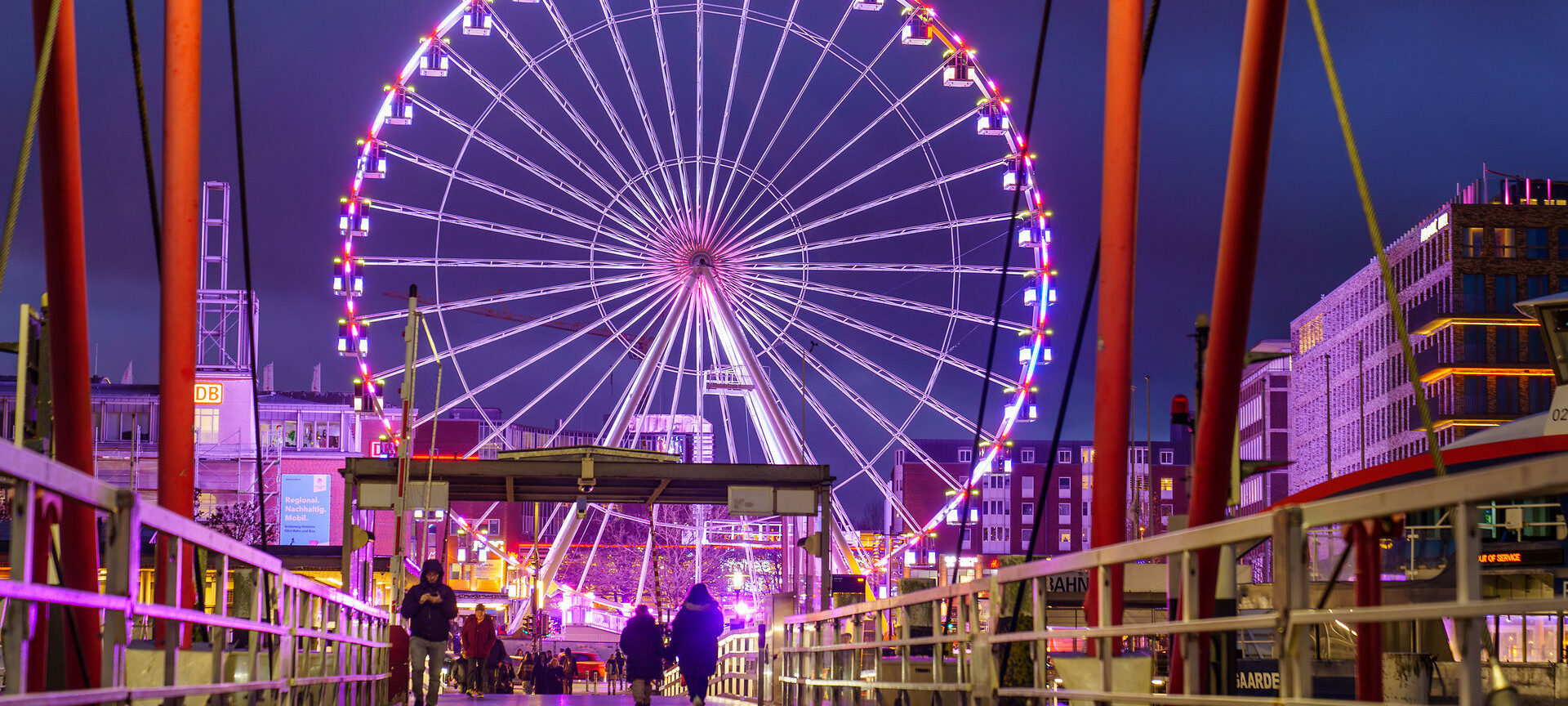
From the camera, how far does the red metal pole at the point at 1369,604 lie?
5379mm

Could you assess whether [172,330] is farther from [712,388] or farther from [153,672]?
[712,388]

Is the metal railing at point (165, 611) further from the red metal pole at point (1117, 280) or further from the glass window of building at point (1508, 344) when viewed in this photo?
the glass window of building at point (1508, 344)

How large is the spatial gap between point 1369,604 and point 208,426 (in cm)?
11208

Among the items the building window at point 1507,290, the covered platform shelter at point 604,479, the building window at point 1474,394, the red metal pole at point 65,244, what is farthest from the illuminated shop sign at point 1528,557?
the building window at point 1507,290

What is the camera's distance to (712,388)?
1513 inches

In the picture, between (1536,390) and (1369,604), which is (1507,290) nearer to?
(1536,390)

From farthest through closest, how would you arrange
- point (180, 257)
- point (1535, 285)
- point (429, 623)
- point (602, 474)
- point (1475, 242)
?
1. point (1535, 285)
2. point (1475, 242)
3. point (602, 474)
4. point (429, 623)
5. point (180, 257)

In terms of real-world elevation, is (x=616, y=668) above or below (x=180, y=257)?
below

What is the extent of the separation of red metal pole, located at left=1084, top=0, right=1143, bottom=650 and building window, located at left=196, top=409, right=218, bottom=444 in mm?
105398

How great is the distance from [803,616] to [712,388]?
20013 mm

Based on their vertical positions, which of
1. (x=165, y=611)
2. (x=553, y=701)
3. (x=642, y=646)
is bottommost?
(x=553, y=701)

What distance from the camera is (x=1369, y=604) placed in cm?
557

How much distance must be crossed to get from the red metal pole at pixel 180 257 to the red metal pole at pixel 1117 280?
20.4 ft

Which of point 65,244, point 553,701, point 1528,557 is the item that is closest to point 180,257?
point 65,244
